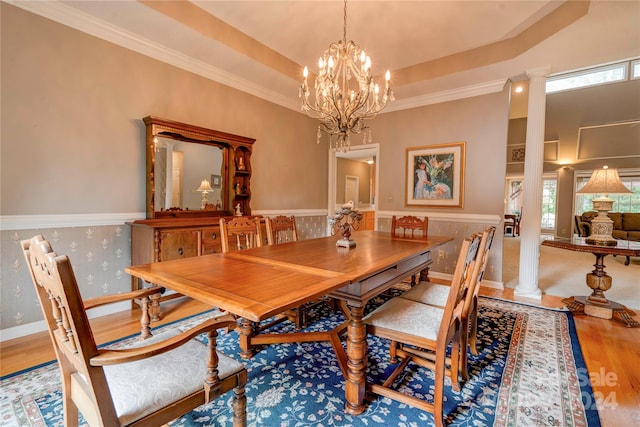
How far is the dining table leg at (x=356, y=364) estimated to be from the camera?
1.50 meters

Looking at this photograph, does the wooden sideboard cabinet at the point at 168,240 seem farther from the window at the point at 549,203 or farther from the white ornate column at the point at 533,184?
the window at the point at 549,203

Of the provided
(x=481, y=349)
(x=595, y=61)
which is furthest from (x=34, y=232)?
(x=595, y=61)

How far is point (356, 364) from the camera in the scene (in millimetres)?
1494

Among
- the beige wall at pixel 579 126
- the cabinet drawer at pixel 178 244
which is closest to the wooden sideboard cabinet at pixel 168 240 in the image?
the cabinet drawer at pixel 178 244

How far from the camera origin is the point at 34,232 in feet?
7.75

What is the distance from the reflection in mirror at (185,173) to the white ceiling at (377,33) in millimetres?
935

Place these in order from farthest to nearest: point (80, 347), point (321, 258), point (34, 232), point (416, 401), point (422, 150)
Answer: point (422, 150), point (34, 232), point (321, 258), point (416, 401), point (80, 347)

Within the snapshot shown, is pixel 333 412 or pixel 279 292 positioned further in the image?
pixel 333 412

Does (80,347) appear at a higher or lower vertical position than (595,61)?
lower

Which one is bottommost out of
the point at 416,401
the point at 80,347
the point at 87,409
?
the point at 416,401

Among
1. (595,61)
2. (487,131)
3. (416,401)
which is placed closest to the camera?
(416,401)

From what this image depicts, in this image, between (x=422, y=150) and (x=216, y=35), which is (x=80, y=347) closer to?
(x=216, y=35)

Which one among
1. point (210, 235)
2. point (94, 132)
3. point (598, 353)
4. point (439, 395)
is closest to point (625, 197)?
point (598, 353)

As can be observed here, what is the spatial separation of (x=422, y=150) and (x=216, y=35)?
3216 mm
